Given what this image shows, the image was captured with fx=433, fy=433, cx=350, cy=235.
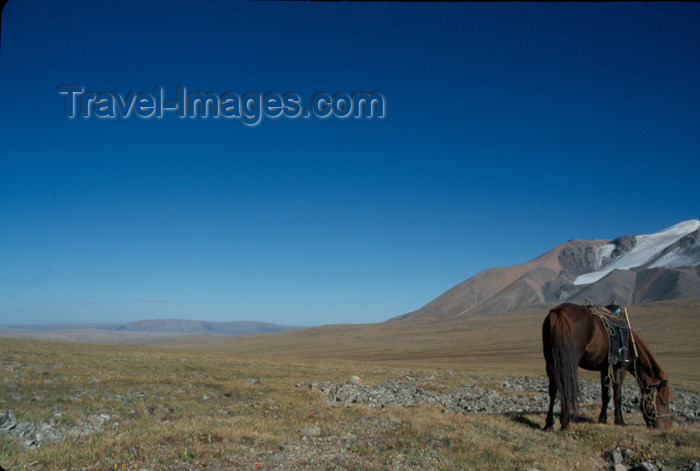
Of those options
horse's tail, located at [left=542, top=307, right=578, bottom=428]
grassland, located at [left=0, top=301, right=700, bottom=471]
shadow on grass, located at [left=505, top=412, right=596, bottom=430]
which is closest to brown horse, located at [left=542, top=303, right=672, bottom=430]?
horse's tail, located at [left=542, top=307, right=578, bottom=428]

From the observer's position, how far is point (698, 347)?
66.9 m

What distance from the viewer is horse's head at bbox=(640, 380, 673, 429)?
1262 cm

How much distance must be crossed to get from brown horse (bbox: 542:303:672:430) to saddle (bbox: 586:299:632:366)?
0.15m

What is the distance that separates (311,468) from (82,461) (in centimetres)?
389

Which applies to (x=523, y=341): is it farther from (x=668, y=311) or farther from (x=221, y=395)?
(x=221, y=395)

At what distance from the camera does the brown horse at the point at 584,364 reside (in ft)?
→ 37.8

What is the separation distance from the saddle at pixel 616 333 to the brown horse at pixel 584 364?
0.15m

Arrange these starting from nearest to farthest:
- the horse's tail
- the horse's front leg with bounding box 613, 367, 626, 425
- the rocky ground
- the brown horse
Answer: the horse's tail, the brown horse, the horse's front leg with bounding box 613, 367, 626, 425, the rocky ground

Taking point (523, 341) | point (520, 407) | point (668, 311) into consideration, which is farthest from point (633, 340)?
point (668, 311)

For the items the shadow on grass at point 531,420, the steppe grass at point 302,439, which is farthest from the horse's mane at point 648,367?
the shadow on grass at point 531,420

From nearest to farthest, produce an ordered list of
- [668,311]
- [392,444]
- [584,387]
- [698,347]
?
[392,444]
[584,387]
[698,347]
[668,311]

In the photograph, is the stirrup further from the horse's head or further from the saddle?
the horse's head

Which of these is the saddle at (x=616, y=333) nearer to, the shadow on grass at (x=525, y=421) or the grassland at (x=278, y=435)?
the grassland at (x=278, y=435)

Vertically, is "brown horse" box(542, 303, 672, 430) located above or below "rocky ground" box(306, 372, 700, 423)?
above
